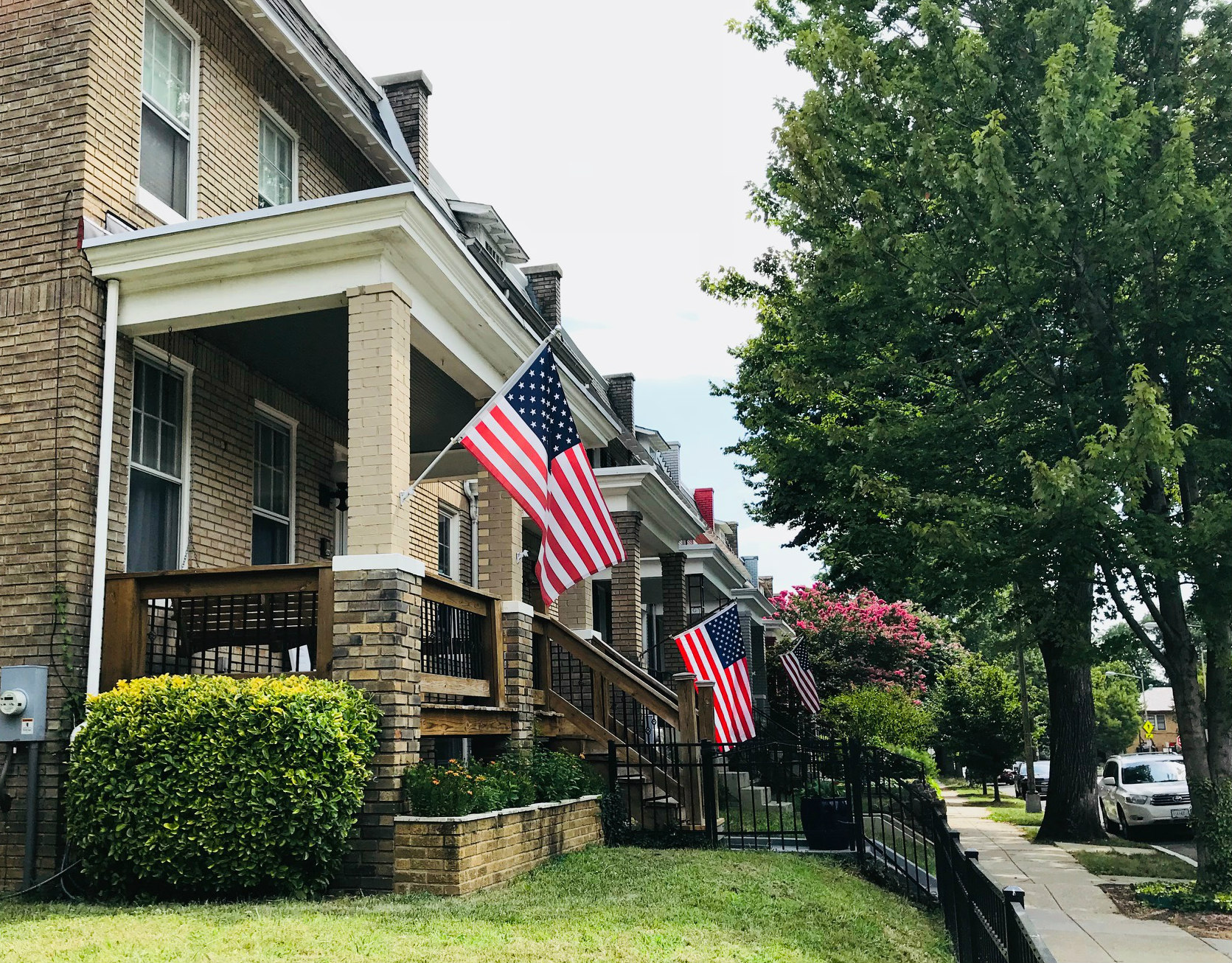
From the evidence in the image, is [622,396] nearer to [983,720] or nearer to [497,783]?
[497,783]

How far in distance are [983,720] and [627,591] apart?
32351 millimetres

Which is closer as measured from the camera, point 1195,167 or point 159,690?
point 159,690

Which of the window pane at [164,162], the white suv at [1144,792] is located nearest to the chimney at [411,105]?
the window pane at [164,162]

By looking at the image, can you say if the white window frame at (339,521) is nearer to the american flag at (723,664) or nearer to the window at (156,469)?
the window at (156,469)

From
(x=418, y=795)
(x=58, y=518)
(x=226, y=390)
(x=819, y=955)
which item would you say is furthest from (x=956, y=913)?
(x=226, y=390)

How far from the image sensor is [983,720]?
46031mm

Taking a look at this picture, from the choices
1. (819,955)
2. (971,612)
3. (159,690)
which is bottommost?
(819,955)

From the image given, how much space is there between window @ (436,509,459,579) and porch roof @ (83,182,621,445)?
6.77 meters

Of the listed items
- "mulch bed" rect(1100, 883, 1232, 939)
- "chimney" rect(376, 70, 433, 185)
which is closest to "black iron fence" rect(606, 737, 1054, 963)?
"mulch bed" rect(1100, 883, 1232, 939)

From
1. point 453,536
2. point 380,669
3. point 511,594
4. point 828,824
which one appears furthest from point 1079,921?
point 453,536

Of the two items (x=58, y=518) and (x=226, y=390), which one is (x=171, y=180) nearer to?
(x=226, y=390)

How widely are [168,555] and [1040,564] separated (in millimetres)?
8958

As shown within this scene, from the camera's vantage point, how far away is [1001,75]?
1252 centimetres

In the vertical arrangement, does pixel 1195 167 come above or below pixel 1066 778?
above
